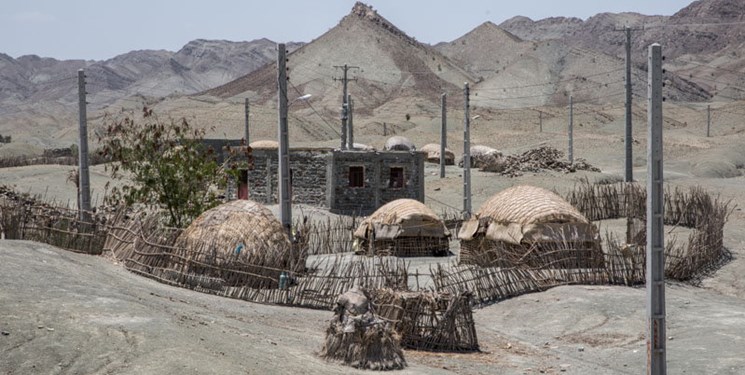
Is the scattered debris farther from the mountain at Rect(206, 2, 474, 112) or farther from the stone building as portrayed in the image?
the mountain at Rect(206, 2, 474, 112)

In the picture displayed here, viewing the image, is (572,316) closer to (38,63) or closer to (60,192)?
(60,192)

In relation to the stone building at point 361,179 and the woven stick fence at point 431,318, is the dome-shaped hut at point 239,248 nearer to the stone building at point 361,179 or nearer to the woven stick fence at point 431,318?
the woven stick fence at point 431,318

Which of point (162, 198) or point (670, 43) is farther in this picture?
point (670, 43)

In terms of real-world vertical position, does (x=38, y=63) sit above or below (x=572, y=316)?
above

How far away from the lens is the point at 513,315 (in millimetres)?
16281

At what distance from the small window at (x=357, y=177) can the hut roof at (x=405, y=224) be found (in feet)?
28.3

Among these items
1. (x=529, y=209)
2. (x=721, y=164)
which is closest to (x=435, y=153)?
(x=721, y=164)


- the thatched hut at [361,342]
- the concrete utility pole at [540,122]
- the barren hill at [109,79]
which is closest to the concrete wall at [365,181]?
the thatched hut at [361,342]

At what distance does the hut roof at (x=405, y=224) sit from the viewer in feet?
77.8

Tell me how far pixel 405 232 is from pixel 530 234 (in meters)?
4.46

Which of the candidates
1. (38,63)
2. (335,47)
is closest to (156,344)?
(335,47)

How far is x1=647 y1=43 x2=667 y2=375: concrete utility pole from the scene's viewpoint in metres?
10.6

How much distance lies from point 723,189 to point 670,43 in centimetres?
14046

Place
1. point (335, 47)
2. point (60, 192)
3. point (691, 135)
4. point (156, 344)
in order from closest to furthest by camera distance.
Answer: point (156, 344)
point (60, 192)
point (691, 135)
point (335, 47)
